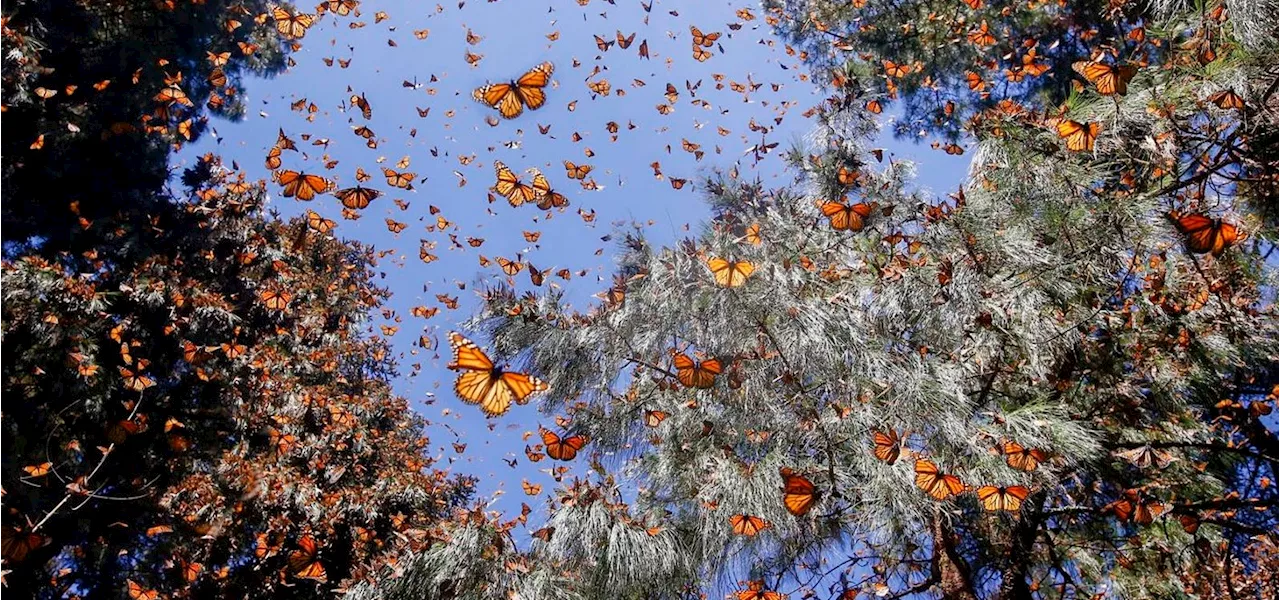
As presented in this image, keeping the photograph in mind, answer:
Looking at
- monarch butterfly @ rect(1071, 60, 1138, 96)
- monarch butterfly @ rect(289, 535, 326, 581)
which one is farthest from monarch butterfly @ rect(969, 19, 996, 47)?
monarch butterfly @ rect(289, 535, 326, 581)

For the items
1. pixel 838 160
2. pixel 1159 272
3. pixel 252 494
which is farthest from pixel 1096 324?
pixel 252 494

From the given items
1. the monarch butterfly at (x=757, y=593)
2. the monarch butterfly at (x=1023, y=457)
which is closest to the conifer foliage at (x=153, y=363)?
the monarch butterfly at (x=757, y=593)

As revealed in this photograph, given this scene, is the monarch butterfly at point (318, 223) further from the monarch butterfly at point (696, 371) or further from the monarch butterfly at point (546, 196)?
the monarch butterfly at point (696, 371)

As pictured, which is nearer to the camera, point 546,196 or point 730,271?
point 730,271

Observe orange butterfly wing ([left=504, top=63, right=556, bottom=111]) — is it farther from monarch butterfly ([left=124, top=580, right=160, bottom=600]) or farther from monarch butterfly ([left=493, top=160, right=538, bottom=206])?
monarch butterfly ([left=124, top=580, right=160, bottom=600])

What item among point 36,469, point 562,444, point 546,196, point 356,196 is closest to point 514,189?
point 546,196

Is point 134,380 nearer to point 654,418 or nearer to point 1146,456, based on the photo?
point 654,418
